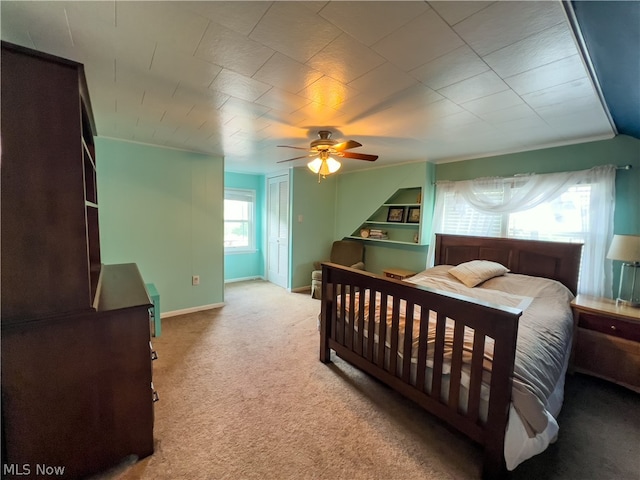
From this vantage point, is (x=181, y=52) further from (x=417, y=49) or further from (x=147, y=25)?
(x=417, y=49)

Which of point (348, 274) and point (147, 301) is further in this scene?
point (348, 274)

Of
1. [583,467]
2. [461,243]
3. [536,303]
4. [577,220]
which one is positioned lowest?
[583,467]

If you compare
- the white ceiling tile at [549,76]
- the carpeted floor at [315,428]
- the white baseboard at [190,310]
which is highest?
the white ceiling tile at [549,76]

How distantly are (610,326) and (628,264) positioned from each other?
660 mm

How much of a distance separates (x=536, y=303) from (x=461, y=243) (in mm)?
1264

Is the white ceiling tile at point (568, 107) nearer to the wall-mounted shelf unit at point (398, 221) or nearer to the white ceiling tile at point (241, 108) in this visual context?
the wall-mounted shelf unit at point (398, 221)

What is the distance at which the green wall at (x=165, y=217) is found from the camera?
3.02 m

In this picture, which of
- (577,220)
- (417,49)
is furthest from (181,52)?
(577,220)

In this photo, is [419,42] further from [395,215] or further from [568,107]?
[395,215]

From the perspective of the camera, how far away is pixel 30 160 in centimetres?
107

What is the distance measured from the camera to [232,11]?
3.47ft

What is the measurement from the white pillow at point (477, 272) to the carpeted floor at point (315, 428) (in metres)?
1.06

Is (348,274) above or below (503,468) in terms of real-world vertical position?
above

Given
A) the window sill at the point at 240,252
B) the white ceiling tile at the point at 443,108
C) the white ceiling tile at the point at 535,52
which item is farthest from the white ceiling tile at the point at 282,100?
the window sill at the point at 240,252
